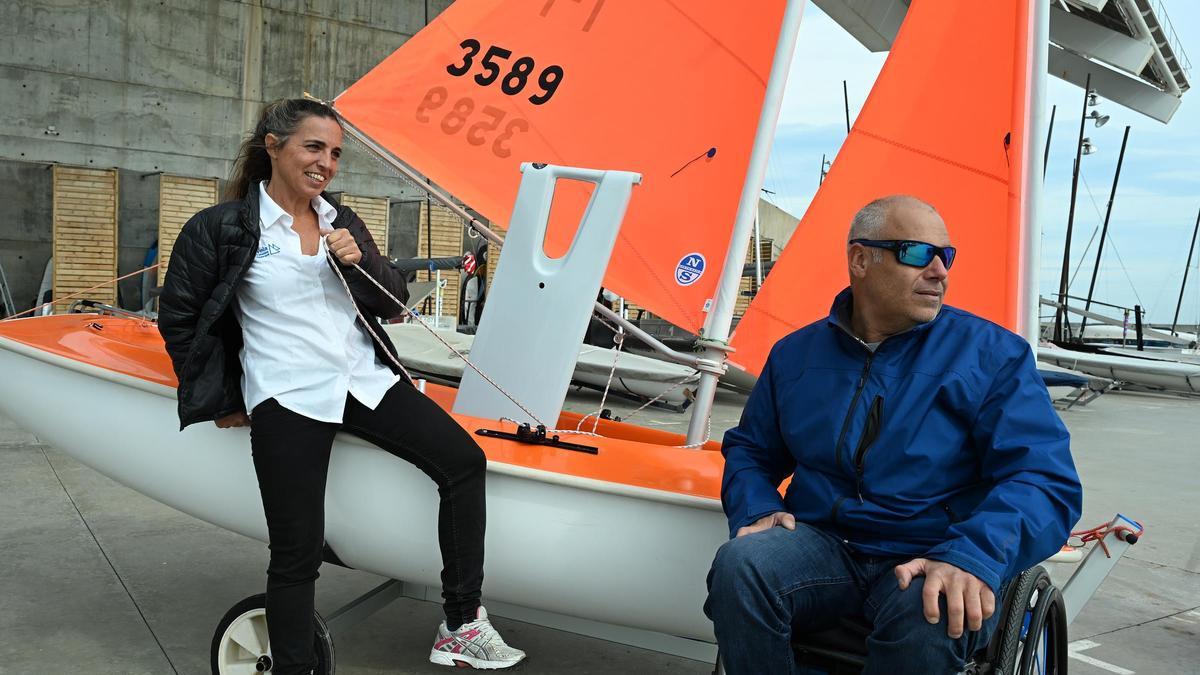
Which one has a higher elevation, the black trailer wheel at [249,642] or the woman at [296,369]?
the woman at [296,369]

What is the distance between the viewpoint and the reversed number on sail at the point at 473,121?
3.00 metres

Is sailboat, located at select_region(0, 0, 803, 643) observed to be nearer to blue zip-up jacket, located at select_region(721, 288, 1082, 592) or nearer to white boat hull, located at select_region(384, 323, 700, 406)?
blue zip-up jacket, located at select_region(721, 288, 1082, 592)

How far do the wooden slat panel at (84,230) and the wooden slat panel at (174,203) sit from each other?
1.61 ft

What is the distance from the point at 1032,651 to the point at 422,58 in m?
2.45

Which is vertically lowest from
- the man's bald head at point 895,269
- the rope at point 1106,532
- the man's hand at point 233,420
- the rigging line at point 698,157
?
the rope at point 1106,532

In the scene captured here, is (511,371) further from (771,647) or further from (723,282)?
(771,647)

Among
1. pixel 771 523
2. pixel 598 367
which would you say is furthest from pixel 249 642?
pixel 598 367

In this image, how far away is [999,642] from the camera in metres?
1.34

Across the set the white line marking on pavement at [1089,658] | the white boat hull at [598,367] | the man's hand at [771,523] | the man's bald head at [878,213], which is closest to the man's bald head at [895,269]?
the man's bald head at [878,213]

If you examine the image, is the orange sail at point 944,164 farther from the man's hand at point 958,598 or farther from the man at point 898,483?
the man's hand at point 958,598

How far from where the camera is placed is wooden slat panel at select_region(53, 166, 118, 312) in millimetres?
10688

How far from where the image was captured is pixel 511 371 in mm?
2318

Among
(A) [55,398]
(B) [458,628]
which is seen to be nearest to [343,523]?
(B) [458,628]

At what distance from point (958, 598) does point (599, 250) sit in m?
1.24
